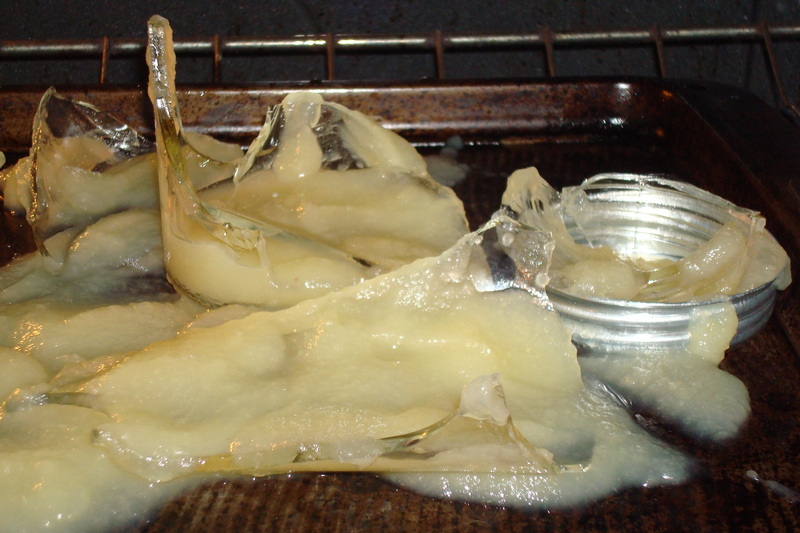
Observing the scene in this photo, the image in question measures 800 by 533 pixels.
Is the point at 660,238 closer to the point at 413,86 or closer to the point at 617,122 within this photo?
the point at 617,122

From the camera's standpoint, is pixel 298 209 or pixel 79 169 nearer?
pixel 298 209

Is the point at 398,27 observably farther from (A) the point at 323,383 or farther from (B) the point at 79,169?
(A) the point at 323,383

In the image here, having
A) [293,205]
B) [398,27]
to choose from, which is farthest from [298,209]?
[398,27]

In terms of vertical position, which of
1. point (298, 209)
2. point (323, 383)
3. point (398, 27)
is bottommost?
point (323, 383)

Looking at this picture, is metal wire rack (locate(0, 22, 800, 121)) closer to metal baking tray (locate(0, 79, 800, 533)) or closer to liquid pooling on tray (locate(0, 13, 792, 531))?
metal baking tray (locate(0, 79, 800, 533))

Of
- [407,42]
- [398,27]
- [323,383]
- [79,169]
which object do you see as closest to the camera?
[323,383]

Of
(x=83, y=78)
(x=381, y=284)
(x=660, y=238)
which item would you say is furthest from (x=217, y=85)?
(x=83, y=78)
